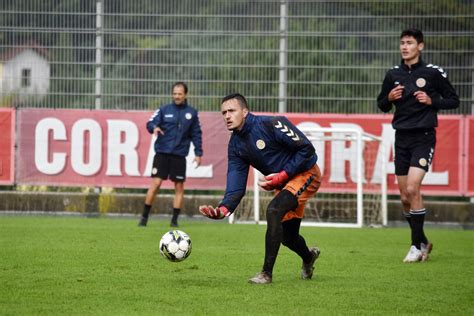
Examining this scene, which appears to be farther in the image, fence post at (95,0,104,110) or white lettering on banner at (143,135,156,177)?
fence post at (95,0,104,110)

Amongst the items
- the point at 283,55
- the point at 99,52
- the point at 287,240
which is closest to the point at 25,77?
the point at 99,52

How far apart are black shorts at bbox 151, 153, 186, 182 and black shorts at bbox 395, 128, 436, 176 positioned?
5365 mm

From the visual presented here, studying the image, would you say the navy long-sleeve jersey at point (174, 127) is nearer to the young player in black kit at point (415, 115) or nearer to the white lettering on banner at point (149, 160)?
the white lettering on banner at point (149, 160)

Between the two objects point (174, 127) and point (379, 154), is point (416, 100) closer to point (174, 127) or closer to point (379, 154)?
point (174, 127)

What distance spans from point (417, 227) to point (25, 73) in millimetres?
9791

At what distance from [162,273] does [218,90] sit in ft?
31.2

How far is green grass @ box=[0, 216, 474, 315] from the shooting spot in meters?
6.92

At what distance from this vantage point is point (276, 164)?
28.7ft

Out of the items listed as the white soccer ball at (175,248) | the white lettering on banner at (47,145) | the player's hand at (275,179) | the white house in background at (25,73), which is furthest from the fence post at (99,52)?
the player's hand at (275,179)

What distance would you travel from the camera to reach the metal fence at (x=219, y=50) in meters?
17.6

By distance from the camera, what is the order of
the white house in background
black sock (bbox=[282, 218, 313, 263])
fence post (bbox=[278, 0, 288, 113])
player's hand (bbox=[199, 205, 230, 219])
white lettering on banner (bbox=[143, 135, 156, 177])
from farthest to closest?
the white house in background → white lettering on banner (bbox=[143, 135, 156, 177]) → fence post (bbox=[278, 0, 288, 113]) → black sock (bbox=[282, 218, 313, 263]) → player's hand (bbox=[199, 205, 230, 219])

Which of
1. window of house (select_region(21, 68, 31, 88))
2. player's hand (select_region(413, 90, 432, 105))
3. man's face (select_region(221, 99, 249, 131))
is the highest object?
window of house (select_region(21, 68, 31, 88))

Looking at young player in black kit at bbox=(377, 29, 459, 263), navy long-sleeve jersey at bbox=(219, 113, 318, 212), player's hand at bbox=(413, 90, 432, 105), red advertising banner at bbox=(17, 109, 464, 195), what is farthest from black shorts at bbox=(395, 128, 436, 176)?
red advertising banner at bbox=(17, 109, 464, 195)

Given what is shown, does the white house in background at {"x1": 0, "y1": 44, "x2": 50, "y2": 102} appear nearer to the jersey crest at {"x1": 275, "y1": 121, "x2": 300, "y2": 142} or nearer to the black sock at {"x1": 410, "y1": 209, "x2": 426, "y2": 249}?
the black sock at {"x1": 410, "y1": 209, "x2": 426, "y2": 249}
